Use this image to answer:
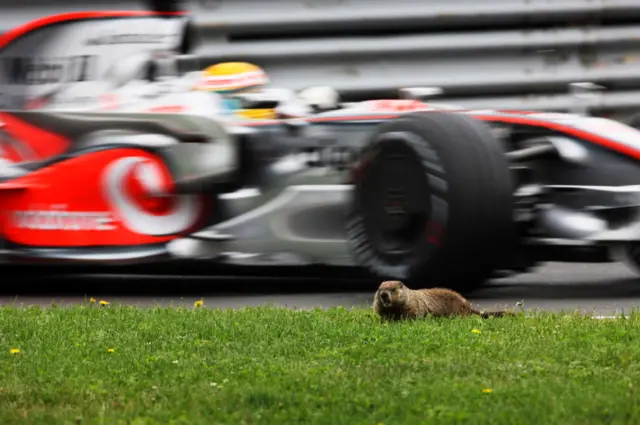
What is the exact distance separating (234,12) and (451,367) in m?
5.49

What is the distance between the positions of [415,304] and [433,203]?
113cm

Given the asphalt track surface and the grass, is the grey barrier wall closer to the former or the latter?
the asphalt track surface

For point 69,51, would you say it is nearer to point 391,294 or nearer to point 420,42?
point 420,42

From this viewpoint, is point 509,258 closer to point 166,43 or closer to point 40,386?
point 166,43

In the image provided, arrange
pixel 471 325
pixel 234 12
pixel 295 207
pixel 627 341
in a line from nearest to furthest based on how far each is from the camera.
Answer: pixel 627 341
pixel 471 325
pixel 295 207
pixel 234 12

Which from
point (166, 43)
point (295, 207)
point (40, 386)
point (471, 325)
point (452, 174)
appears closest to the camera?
point (40, 386)

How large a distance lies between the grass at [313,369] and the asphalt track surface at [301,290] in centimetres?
101

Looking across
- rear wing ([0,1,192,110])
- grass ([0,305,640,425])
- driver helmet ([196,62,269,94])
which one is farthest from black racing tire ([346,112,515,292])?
rear wing ([0,1,192,110])

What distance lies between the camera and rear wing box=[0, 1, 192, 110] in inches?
319

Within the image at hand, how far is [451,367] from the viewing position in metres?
4.56

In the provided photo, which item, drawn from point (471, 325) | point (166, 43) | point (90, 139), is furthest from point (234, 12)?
point (471, 325)

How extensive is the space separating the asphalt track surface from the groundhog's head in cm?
91

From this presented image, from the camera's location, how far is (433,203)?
6926 millimetres

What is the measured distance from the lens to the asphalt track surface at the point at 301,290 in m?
7.08
